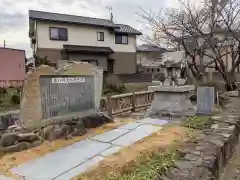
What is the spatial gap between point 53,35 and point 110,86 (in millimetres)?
7602

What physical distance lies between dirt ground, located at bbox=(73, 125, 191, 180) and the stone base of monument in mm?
1190

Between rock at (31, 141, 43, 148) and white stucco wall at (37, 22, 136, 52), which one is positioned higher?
white stucco wall at (37, 22, 136, 52)

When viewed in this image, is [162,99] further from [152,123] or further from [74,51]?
[74,51]

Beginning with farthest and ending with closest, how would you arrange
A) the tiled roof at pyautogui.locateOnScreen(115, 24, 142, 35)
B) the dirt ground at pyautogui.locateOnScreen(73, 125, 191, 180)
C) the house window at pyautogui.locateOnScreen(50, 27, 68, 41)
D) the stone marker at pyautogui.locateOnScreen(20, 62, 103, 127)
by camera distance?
the tiled roof at pyautogui.locateOnScreen(115, 24, 142, 35) < the house window at pyautogui.locateOnScreen(50, 27, 68, 41) < the stone marker at pyautogui.locateOnScreen(20, 62, 103, 127) < the dirt ground at pyautogui.locateOnScreen(73, 125, 191, 180)

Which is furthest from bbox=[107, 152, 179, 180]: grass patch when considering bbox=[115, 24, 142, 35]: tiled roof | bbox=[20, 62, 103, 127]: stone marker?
bbox=[115, 24, 142, 35]: tiled roof

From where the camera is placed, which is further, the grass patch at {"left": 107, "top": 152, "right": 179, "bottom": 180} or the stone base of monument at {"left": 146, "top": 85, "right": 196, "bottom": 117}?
the stone base of monument at {"left": 146, "top": 85, "right": 196, "bottom": 117}

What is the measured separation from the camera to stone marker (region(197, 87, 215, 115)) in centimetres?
691

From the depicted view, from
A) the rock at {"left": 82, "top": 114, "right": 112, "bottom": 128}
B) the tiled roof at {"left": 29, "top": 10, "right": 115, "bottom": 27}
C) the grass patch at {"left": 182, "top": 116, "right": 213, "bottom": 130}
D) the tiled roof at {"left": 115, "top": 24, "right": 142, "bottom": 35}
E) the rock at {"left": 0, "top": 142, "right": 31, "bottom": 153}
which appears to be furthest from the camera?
the tiled roof at {"left": 115, "top": 24, "right": 142, "bottom": 35}

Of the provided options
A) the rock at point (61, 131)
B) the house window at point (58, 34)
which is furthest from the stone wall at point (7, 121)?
the house window at point (58, 34)

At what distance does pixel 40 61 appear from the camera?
18.7 meters

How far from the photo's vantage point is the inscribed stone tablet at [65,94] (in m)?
4.79

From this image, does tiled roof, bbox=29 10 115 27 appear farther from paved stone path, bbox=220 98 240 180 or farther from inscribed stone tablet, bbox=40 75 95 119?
paved stone path, bbox=220 98 240 180

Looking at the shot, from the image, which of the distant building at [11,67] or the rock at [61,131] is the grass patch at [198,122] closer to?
the rock at [61,131]

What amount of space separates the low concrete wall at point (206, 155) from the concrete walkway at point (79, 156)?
0.99m
